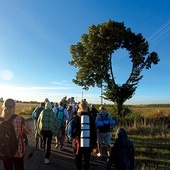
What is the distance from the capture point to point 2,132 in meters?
5.08

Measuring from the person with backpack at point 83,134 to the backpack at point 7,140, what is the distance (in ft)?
6.10

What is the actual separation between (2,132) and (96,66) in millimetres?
21398

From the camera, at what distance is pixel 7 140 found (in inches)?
200

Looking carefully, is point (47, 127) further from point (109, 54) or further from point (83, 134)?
point (109, 54)

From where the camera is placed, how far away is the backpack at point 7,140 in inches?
200

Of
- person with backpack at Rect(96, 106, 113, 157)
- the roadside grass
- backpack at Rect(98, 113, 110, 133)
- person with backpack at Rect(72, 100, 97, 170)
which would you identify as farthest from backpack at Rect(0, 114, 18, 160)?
backpack at Rect(98, 113, 110, 133)

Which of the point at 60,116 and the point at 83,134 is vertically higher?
the point at 60,116

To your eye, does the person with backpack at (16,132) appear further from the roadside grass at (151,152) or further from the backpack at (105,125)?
the backpack at (105,125)

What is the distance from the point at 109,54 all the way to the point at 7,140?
2169 cm

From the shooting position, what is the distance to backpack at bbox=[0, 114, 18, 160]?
5.08 metres

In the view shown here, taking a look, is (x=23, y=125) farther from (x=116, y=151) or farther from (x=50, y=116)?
(x=50, y=116)

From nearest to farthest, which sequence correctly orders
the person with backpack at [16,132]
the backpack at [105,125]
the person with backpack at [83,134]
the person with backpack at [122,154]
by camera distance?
1. the person with backpack at [16,132]
2. the person with backpack at [122,154]
3. the person with backpack at [83,134]
4. the backpack at [105,125]

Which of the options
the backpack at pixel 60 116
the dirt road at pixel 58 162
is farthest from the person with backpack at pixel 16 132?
the backpack at pixel 60 116

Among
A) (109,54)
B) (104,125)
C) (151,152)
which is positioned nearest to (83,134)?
(104,125)
